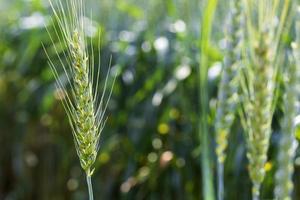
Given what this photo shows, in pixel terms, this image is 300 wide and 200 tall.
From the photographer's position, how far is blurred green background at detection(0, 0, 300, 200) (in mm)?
2732

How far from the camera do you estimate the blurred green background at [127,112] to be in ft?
8.96

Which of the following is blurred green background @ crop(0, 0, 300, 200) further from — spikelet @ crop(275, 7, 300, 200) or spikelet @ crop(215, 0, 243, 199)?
spikelet @ crop(275, 7, 300, 200)

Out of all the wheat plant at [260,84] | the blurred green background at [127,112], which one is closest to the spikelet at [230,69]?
the wheat plant at [260,84]

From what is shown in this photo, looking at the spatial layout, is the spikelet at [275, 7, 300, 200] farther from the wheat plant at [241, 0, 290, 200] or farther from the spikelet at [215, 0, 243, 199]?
the spikelet at [215, 0, 243, 199]

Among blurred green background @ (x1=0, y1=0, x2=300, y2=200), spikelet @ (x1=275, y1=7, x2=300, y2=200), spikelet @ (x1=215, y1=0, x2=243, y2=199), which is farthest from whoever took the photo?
blurred green background @ (x1=0, y1=0, x2=300, y2=200)

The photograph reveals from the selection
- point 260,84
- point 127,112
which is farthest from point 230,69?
point 127,112

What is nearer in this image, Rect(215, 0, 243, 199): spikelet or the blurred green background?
Rect(215, 0, 243, 199): spikelet

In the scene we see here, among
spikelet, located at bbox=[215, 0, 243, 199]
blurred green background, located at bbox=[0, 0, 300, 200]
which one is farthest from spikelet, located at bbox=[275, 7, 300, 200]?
blurred green background, located at bbox=[0, 0, 300, 200]

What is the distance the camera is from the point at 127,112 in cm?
297

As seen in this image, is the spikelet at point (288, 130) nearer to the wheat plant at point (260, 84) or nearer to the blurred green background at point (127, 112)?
the wheat plant at point (260, 84)

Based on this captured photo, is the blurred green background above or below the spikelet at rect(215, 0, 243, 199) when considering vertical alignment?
below

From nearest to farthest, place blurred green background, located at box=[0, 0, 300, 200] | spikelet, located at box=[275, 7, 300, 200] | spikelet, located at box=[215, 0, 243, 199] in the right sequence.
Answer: spikelet, located at box=[275, 7, 300, 200], spikelet, located at box=[215, 0, 243, 199], blurred green background, located at box=[0, 0, 300, 200]

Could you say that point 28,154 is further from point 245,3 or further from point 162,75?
point 245,3

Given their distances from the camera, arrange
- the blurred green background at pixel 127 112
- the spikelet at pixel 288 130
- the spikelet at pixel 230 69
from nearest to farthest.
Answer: the spikelet at pixel 288 130 < the spikelet at pixel 230 69 < the blurred green background at pixel 127 112
